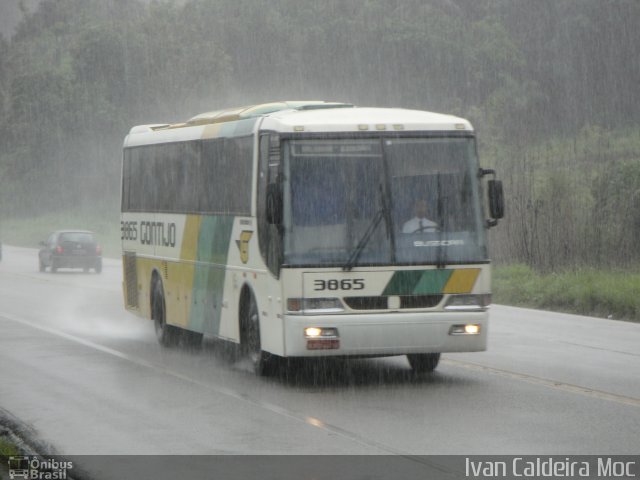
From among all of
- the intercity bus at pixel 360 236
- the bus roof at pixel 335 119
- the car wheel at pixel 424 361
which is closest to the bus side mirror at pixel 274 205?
the intercity bus at pixel 360 236

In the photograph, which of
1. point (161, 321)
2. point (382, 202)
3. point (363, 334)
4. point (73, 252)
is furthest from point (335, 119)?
point (73, 252)

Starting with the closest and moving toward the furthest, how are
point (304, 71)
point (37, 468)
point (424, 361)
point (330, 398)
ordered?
point (37, 468), point (330, 398), point (424, 361), point (304, 71)

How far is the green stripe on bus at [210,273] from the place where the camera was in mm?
14906

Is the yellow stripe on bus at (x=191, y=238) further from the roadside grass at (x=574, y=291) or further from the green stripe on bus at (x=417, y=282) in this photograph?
the roadside grass at (x=574, y=291)

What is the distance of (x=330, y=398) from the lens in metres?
12.2

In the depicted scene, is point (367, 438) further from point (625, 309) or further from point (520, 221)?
point (520, 221)

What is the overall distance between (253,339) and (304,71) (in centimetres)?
9067

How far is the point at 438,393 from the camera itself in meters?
12.4

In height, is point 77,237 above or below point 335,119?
below

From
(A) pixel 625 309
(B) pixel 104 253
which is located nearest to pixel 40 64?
(B) pixel 104 253

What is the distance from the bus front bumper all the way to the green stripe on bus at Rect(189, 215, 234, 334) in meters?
2.34

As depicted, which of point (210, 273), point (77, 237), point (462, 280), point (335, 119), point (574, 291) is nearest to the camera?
point (462, 280)

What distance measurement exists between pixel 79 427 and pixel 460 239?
14.2 feet

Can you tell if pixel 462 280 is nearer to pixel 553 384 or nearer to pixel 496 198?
pixel 496 198
